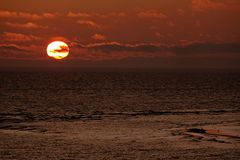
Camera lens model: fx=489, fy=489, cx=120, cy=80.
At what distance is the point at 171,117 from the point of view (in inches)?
2277

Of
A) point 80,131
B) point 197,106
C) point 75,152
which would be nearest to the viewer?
point 75,152

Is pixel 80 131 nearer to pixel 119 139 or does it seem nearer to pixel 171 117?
pixel 119 139

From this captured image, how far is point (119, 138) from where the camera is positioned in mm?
39344

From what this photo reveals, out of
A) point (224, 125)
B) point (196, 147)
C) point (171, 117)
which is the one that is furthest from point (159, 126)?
point (196, 147)

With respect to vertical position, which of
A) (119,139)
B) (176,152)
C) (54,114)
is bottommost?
(176,152)

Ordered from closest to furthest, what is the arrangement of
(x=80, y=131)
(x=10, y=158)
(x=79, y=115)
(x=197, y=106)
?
(x=10, y=158), (x=80, y=131), (x=79, y=115), (x=197, y=106)

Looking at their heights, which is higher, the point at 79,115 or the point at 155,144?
the point at 79,115

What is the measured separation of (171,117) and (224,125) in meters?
11.3

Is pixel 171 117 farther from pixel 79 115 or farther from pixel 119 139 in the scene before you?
pixel 119 139

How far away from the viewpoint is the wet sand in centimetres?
3219

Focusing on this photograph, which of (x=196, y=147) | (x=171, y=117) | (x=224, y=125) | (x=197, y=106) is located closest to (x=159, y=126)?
(x=224, y=125)

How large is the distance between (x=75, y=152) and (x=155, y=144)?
6.39 meters

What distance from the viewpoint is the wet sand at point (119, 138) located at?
3219 centimetres

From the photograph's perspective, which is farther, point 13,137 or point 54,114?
point 54,114
